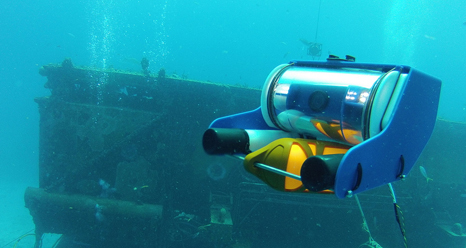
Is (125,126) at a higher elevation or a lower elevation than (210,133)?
lower

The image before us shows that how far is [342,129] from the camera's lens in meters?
1.63

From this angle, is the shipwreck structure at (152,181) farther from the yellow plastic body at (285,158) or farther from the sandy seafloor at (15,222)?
the sandy seafloor at (15,222)

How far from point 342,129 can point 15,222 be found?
18202 mm

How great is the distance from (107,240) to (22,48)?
122555mm

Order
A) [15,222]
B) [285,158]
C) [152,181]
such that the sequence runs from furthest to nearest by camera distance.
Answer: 1. [15,222]
2. [152,181]
3. [285,158]

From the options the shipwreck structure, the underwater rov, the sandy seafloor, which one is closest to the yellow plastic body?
the underwater rov

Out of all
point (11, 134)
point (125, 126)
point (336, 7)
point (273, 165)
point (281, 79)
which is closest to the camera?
point (273, 165)

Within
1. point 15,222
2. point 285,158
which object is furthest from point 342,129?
point 15,222

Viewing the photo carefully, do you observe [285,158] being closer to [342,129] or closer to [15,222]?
[342,129]

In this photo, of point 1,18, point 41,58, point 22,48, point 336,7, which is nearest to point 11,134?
point 41,58

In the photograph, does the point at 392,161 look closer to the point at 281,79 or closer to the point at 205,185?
the point at 281,79

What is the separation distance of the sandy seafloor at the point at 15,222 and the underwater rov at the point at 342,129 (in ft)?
38.1

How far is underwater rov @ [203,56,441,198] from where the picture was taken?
1238 mm

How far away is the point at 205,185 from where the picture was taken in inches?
252
